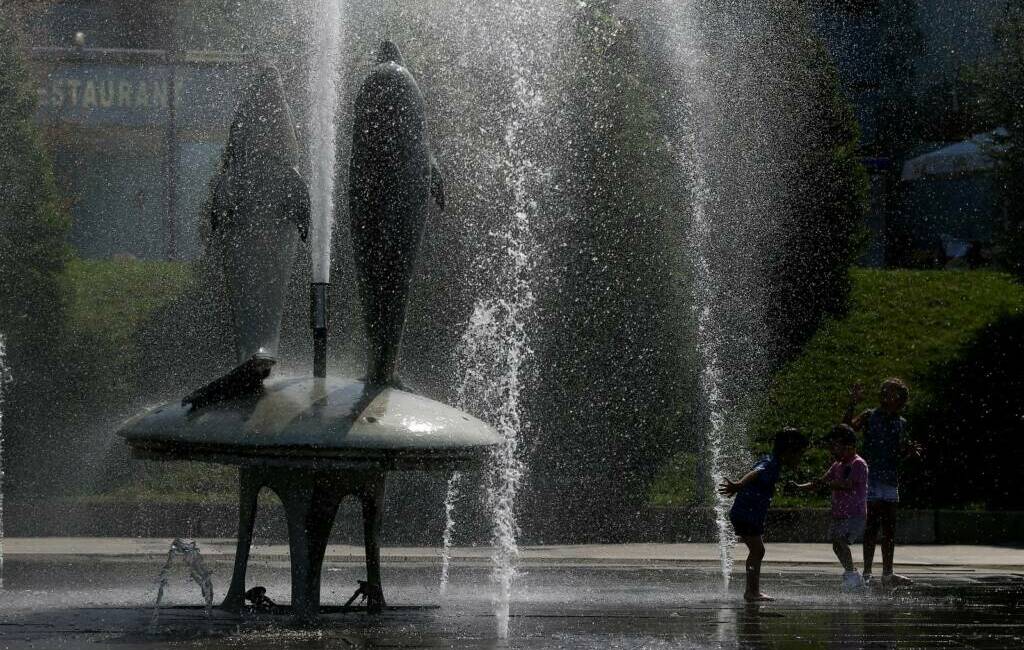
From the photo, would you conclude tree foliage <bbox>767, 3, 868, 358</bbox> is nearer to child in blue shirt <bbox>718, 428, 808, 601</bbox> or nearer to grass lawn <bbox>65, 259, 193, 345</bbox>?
grass lawn <bbox>65, 259, 193, 345</bbox>

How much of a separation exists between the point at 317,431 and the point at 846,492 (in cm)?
470

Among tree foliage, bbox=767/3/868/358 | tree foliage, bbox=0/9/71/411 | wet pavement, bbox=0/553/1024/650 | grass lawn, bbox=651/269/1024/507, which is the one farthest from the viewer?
tree foliage, bbox=767/3/868/358

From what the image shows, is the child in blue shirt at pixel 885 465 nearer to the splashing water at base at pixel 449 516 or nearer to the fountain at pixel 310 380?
the splashing water at base at pixel 449 516

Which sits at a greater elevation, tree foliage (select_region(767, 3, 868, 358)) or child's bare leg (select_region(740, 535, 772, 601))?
tree foliage (select_region(767, 3, 868, 358))

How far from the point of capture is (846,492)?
37.6 ft

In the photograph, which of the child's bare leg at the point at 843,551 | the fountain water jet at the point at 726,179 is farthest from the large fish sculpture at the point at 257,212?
the fountain water jet at the point at 726,179

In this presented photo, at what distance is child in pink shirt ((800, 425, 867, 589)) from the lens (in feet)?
37.3

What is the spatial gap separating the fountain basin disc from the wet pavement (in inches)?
32.5

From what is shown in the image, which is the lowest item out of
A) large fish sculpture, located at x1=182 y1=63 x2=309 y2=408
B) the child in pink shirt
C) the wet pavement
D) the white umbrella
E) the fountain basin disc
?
the wet pavement

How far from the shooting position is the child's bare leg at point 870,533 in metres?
11.9

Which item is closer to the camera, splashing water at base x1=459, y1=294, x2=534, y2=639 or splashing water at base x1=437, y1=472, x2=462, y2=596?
splashing water at base x1=437, y1=472, x2=462, y2=596

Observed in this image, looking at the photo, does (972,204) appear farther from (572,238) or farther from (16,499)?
(16,499)

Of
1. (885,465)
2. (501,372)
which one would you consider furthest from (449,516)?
(885,465)

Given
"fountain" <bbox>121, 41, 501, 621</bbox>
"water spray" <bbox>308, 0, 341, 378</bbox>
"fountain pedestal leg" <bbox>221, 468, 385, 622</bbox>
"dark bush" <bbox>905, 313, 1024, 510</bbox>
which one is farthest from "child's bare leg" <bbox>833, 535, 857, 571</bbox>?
"dark bush" <bbox>905, 313, 1024, 510</bbox>
